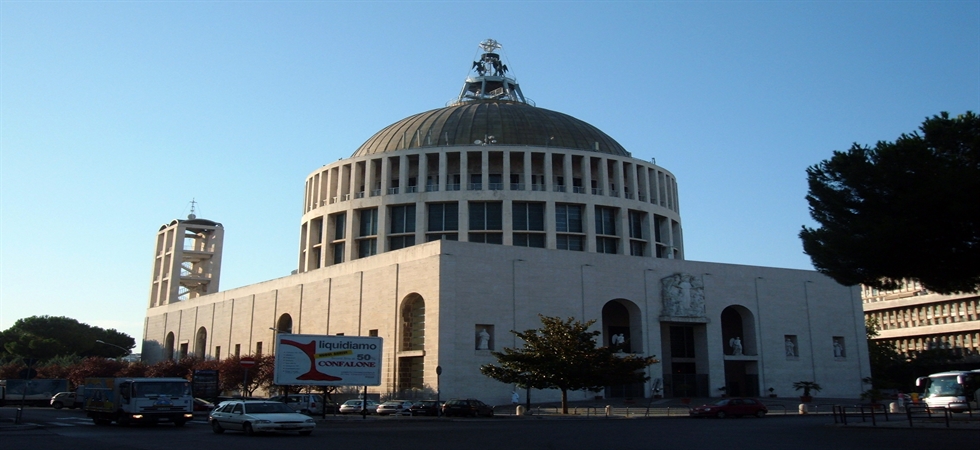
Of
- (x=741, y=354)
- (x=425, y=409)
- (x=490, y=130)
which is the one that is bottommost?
(x=425, y=409)

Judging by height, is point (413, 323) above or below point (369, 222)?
below

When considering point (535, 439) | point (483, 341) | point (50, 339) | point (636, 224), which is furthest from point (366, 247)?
point (50, 339)

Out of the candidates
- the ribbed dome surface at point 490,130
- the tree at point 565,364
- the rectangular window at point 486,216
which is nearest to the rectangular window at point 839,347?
the ribbed dome surface at point 490,130

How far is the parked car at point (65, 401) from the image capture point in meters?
47.8

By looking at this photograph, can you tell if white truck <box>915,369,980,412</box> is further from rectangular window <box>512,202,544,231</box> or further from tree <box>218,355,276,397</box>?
tree <box>218,355,276,397</box>

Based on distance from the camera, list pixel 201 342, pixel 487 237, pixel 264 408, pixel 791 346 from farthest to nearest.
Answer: pixel 201 342
pixel 487 237
pixel 791 346
pixel 264 408

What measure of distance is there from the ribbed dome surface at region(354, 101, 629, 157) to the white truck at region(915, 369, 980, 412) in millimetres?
36716

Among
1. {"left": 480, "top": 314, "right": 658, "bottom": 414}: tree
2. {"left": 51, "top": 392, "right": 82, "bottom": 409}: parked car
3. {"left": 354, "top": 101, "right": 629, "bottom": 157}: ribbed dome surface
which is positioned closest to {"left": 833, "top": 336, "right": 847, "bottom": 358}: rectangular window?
{"left": 354, "top": 101, "right": 629, "bottom": 157}: ribbed dome surface

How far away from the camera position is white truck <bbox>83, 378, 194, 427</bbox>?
92.4ft

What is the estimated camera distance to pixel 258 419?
2306 cm

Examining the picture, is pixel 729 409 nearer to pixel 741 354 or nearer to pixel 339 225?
pixel 741 354

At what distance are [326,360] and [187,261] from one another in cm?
5479

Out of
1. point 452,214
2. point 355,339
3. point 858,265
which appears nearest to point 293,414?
point 355,339

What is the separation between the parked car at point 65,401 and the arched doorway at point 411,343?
18553mm
